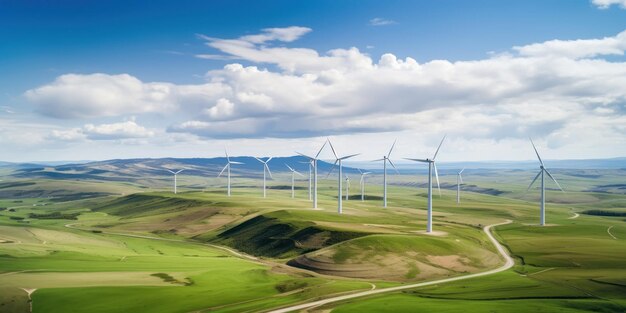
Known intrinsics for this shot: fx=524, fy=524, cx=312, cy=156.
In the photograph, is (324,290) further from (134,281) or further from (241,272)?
(134,281)

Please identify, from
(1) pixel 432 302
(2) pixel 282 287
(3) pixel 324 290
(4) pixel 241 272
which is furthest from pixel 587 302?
(4) pixel 241 272

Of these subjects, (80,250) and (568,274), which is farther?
(80,250)

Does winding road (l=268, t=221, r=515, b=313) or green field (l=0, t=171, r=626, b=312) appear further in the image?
green field (l=0, t=171, r=626, b=312)

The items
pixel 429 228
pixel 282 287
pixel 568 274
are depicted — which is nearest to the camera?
pixel 282 287

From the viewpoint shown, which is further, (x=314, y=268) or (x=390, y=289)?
(x=314, y=268)

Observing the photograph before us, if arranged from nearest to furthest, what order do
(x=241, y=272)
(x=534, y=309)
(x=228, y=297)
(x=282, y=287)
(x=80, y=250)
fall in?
(x=534, y=309) < (x=228, y=297) < (x=282, y=287) < (x=241, y=272) < (x=80, y=250)

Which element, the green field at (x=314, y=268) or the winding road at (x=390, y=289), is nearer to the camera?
the winding road at (x=390, y=289)

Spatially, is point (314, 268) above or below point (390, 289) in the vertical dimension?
below

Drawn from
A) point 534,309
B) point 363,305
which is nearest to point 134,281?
point 363,305

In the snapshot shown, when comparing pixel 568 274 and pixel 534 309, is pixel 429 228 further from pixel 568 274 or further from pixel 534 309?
pixel 534 309
